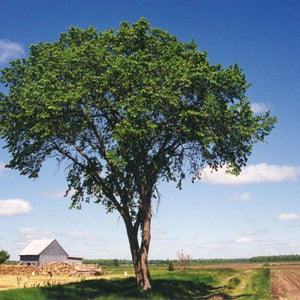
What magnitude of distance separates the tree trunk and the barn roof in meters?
54.9

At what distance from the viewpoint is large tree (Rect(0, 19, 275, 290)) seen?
2334cm

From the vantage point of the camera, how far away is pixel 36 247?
78438 mm

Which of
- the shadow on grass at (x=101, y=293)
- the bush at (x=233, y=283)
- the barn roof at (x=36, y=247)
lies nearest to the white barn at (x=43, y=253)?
the barn roof at (x=36, y=247)

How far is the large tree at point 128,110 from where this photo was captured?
2334 centimetres

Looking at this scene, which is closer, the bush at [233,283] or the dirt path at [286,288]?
the dirt path at [286,288]

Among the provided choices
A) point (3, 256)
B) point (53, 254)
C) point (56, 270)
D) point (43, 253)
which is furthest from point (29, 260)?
point (56, 270)

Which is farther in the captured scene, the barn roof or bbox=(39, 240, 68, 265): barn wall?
the barn roof

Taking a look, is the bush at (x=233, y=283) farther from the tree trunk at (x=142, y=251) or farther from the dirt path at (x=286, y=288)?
the tree trunk at (x=142, y=251)

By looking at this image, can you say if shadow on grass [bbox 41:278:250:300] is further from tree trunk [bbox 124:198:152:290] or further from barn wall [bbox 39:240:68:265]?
barn wall [bbox 39:240:68:265]

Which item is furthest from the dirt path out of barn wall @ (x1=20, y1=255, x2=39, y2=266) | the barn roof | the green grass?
barn wall @ (x1=20, y1=255, x2=39, y2=266)

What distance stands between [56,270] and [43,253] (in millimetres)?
14345

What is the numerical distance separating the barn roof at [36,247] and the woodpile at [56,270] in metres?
9.29

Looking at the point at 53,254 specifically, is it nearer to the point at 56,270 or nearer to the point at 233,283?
the point at 56,270

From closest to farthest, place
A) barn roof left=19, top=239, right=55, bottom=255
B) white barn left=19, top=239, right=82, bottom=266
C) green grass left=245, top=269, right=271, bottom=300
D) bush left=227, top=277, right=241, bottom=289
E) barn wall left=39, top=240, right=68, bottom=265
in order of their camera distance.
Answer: green grass left=245, top=269, right=271, bottom=300 < bush left=227, top=277, right=241, bottom=289 < white barn left=19, top=239, right=82, bottom=266 < barn wall left=39, top=240, right=68, bottom=265 < barn roof left=19, top=239, right=55, bottom=255
